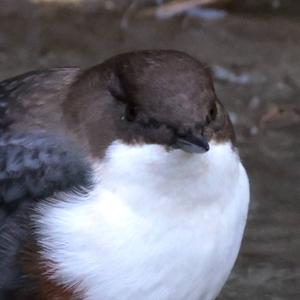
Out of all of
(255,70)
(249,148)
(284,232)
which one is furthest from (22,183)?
(255,70)

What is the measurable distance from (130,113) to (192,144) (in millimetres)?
273

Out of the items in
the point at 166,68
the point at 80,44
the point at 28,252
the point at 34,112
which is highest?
the point at 166,68

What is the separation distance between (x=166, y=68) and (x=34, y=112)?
1.82 ft

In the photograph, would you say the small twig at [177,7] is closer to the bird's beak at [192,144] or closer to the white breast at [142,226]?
the white breast at [142,226]

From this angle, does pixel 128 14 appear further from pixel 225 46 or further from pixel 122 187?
pixel 122 187

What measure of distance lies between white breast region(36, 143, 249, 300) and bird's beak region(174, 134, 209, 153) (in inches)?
4.6

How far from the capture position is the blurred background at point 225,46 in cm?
587

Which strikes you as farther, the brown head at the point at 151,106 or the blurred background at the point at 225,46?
the blurred background at the point at 225,46

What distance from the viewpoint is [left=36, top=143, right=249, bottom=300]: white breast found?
3.98 metres

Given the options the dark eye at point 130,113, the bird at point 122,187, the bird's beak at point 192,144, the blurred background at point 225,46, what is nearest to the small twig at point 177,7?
the blurred background at point 225,46

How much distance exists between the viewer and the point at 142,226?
406cm

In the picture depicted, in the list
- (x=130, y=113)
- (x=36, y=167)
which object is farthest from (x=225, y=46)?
(x=130, y=113)

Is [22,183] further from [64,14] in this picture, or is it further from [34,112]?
[64,14]

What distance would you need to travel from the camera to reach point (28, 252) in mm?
4180
